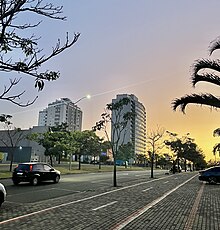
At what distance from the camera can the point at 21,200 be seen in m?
12.8

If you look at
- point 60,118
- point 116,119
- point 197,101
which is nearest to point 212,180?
point 116,119

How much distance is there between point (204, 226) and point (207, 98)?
424cm

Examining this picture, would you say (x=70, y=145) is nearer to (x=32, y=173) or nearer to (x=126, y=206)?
(x=32, y=173)

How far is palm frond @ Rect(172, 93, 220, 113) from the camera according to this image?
1054cm

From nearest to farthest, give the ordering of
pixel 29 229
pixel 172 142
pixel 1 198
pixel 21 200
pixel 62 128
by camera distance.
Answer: pixel 29 229 → pixel 1 198 → pixel 21 200 → pixel 172 142 → pixel 62 128

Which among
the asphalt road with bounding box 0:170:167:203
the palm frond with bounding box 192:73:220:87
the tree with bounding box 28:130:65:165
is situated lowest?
the asphalt road with bounding box 0:170:167:203

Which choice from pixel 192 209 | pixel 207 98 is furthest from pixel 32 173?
pixel 207 98

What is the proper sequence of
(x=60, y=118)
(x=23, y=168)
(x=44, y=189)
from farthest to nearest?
(x=60, y=118) → (x=23, y=168) → (x=44, y=189)

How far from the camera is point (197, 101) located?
10.9 m

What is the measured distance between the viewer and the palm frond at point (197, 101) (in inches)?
415

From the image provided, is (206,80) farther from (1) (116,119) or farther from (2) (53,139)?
(2) (53,139)

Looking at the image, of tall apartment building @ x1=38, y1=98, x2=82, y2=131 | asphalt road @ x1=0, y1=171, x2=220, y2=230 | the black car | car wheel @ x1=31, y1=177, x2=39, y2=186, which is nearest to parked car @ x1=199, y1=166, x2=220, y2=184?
the black car

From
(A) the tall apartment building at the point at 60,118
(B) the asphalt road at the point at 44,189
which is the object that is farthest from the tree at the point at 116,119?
(A) the tall apartment building at the point at 60,118

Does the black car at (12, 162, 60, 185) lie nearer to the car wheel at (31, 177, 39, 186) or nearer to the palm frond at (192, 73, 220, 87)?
the car wheel at (31, 177, 39, 186)
